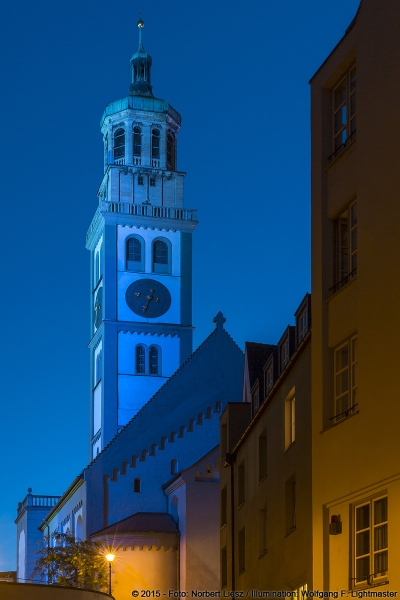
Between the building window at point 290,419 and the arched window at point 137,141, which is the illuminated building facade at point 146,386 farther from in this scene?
the building window at point 290,419

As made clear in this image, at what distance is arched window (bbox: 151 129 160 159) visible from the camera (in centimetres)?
9900

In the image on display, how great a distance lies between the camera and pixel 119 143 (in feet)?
327

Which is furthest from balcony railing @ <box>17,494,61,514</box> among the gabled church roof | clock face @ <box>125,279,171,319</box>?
the gabled church roof

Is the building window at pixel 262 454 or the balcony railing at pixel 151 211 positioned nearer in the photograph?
the building window at pixel 262 454

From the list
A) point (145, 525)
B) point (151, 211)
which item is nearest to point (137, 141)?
point (151, 211)

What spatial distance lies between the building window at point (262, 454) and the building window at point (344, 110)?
10.5 metres

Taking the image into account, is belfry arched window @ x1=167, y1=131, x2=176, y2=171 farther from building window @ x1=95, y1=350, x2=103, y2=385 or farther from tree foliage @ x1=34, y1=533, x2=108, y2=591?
tree foliage @ x1=34, y1=533, x2=108, y2=591

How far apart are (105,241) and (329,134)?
7067cm

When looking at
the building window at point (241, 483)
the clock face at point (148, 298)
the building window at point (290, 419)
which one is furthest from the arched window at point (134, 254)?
the building window at point (290, 419)

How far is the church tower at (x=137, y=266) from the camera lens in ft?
296

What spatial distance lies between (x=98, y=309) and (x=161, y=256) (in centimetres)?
642

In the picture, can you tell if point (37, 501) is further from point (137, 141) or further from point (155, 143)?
point (155, 143)

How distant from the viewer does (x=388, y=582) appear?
1798 centimetres

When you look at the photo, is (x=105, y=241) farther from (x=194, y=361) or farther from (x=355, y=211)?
(x=355, y=211)
